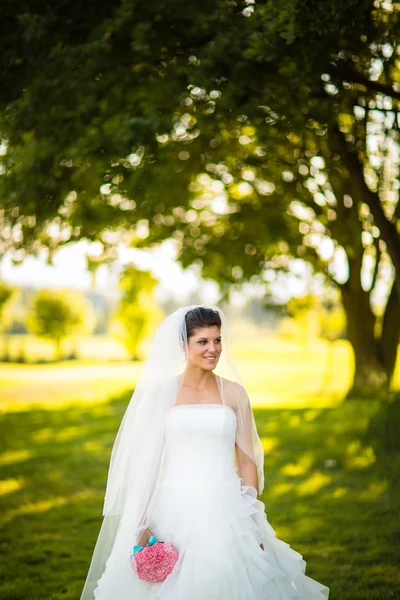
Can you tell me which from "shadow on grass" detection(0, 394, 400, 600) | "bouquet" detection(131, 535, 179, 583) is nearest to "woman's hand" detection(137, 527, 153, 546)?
"bouquet" detection(131, 535, 179, 583)

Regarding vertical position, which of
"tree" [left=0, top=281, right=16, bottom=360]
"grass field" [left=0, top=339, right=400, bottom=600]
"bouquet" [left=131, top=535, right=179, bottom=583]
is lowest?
"grass field" [left=0, top=339, right=400, bottom=600]

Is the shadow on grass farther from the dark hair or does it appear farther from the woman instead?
the dark hair

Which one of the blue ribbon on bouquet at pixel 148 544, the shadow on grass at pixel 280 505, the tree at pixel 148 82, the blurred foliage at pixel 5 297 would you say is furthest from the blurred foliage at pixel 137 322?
the blue ribbon on bouquet at pixel 148 544

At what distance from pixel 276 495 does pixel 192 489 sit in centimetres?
575

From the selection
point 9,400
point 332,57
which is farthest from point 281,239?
point 9,400

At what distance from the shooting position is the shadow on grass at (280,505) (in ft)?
21.2

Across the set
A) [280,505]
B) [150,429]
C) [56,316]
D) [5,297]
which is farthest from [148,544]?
[56,316]

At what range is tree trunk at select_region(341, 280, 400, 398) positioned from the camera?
17062mm

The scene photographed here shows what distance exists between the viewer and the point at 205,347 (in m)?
4.56

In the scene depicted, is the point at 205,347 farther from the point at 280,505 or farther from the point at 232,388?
the point at 280,505

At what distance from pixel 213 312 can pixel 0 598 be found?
3.66 meters

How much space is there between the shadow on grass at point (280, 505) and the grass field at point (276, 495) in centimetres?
1

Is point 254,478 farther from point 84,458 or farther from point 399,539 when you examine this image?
point 84,458

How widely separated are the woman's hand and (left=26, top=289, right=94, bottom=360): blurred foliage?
5072cm
